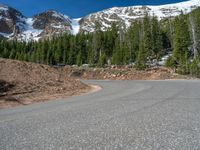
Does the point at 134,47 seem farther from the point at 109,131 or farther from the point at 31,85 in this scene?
the point at 109,131

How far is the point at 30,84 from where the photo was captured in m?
21.8

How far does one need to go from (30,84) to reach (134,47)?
53212 mm

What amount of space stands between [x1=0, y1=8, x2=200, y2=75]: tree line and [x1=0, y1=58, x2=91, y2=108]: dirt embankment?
29.8 m

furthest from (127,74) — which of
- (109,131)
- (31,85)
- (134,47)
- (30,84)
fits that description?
(109,131)

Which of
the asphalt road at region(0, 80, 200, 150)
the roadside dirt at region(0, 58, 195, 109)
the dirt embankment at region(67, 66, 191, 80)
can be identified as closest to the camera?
the asphalt road at region(0, 80, 200, 150)

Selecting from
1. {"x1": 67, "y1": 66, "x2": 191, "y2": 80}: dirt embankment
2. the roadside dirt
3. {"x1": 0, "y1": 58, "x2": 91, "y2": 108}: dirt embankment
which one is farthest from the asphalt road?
{"x1": 67, "y1": 66, "x2": 191, "y2": 80}: dirt embankment

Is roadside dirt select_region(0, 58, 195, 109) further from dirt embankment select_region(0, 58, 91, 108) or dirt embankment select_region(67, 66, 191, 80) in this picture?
dirt embankment select_region(67, 66, 191, 80)

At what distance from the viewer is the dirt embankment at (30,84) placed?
56.7ft

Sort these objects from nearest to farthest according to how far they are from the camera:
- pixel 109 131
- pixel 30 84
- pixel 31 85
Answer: pixel 109 131, pixel 31 85, pixel 30 84

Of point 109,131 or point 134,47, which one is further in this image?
point 134,47

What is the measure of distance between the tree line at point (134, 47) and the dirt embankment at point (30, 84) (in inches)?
1173

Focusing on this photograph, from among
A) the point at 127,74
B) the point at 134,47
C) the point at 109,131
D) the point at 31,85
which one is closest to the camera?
the point at 109,131

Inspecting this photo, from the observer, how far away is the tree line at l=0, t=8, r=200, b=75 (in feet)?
192

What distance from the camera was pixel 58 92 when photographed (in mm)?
20109
